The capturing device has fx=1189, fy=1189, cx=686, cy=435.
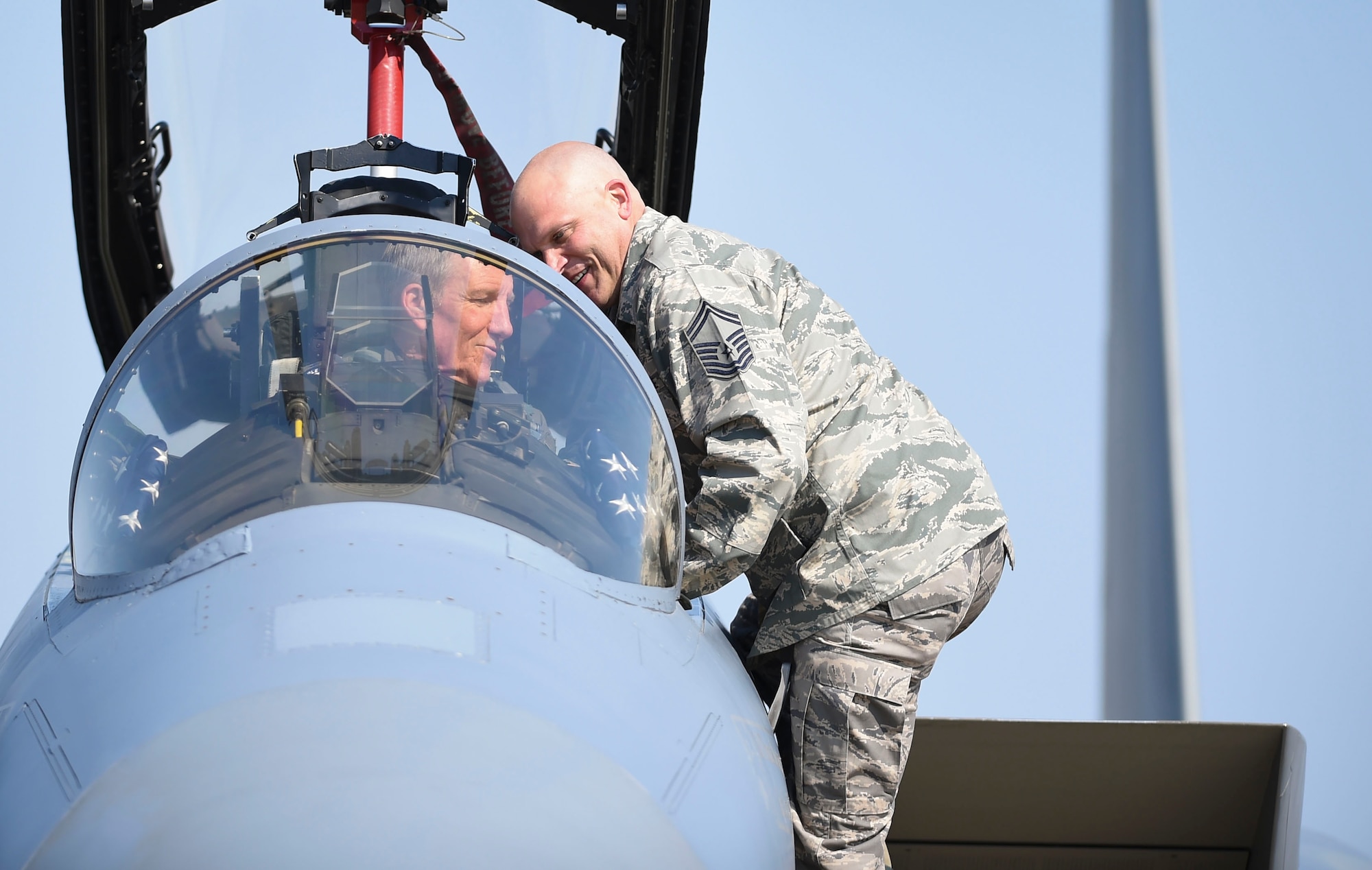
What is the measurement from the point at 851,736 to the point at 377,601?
3.76 feet

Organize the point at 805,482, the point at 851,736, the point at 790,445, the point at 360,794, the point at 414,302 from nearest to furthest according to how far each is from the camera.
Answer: the point at 360,794 → the point at 414,302 → the point at 790,445 → the point at 851,736 → the point at 805,482

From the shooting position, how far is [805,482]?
249 cm

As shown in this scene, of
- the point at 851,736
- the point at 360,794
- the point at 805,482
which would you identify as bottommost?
the point at 851,736

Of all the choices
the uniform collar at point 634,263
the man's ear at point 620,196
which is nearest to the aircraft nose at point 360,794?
the uniform collar at point 634,263

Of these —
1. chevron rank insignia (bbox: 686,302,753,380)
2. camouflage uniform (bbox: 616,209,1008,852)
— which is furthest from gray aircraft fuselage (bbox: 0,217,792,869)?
chevron rank insignia (bbox: 686,302,753,380)

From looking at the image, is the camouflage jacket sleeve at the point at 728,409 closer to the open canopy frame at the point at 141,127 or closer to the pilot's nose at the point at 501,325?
the pilot's nose at the point at 501,325

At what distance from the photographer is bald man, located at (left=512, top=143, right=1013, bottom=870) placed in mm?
2215

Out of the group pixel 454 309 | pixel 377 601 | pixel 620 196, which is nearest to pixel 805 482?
pixel 620 196

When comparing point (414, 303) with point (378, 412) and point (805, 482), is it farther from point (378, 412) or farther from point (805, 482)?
point (805, 482)

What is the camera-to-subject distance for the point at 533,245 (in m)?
2.63

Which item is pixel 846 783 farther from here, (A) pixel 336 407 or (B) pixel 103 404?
(B) pixel 103 404

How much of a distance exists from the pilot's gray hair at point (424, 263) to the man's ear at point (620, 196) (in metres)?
0.68

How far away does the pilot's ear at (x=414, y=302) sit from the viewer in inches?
77.4

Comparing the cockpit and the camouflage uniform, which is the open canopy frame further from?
the cockpit
